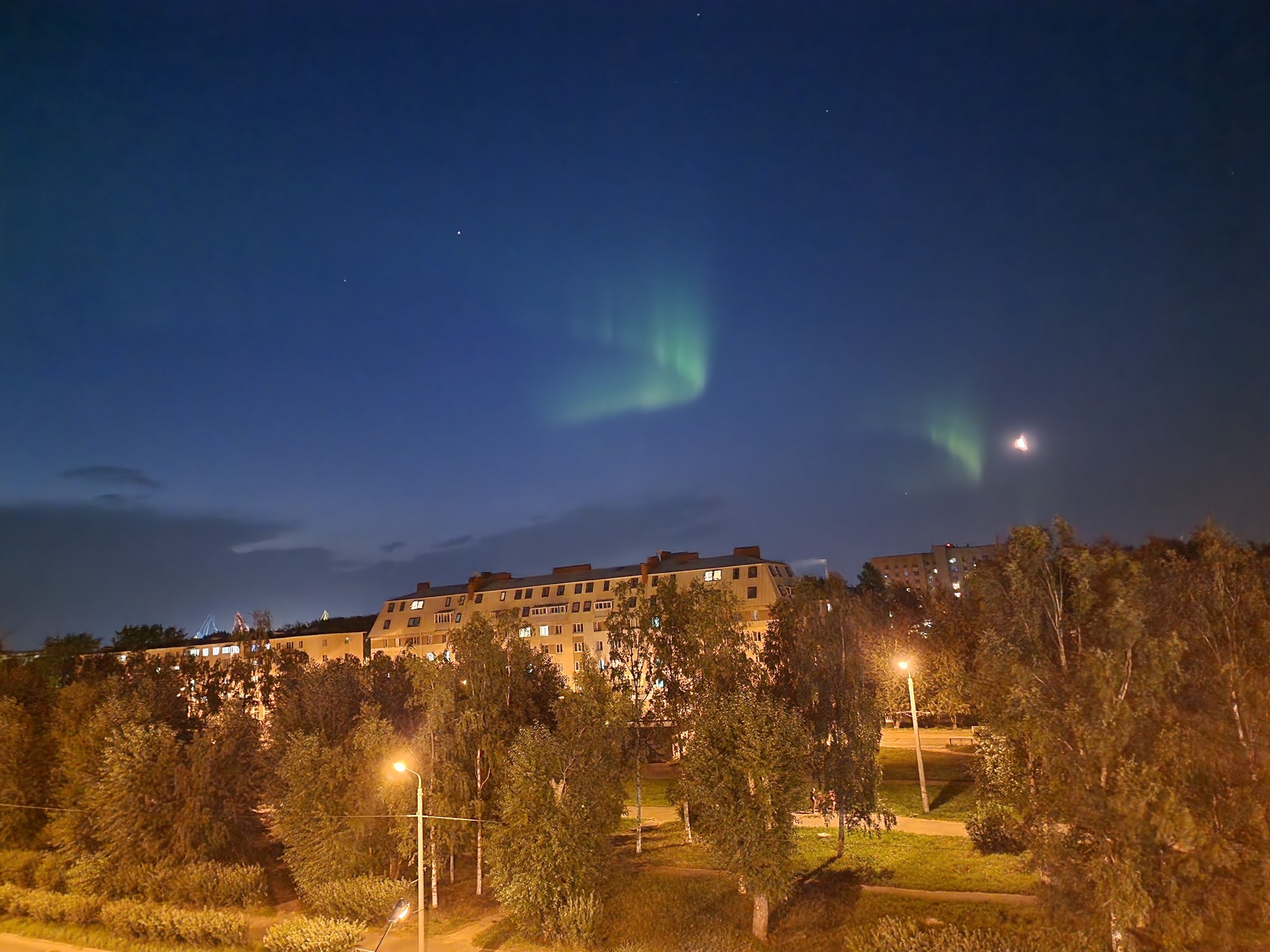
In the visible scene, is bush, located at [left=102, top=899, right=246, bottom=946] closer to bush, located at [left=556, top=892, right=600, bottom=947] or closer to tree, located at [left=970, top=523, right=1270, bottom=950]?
bush, located at [left=556, top=892, right=600, bottom=947]

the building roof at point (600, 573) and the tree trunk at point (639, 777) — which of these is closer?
the tree trunk at point (639, 777)

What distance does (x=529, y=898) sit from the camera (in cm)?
2808

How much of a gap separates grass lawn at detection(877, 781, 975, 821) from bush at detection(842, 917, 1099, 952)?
13.3 metres

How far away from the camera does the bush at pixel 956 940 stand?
2225cm

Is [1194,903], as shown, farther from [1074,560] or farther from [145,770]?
[145,770]

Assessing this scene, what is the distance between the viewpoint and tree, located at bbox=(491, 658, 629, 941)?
1107 inches

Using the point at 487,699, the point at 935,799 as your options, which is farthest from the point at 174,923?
the point at 935,799

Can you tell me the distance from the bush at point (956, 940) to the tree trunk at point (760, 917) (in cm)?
309

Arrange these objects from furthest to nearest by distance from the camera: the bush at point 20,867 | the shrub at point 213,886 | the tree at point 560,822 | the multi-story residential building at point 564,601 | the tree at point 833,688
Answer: the multi-story residential building at point 564,601, the bush at point 20,867, the shrub at point 213,886, the tree at point 833,688, the tree at point 560,822

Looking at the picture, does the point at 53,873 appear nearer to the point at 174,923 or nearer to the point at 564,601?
the point at 174,923

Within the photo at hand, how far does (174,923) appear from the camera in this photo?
105 ft

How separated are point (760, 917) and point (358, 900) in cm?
1596

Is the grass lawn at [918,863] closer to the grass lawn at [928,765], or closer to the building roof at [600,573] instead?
the grass lawn at [928,765]

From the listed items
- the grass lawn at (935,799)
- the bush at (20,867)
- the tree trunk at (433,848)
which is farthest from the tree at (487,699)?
the bush at (20,867)
